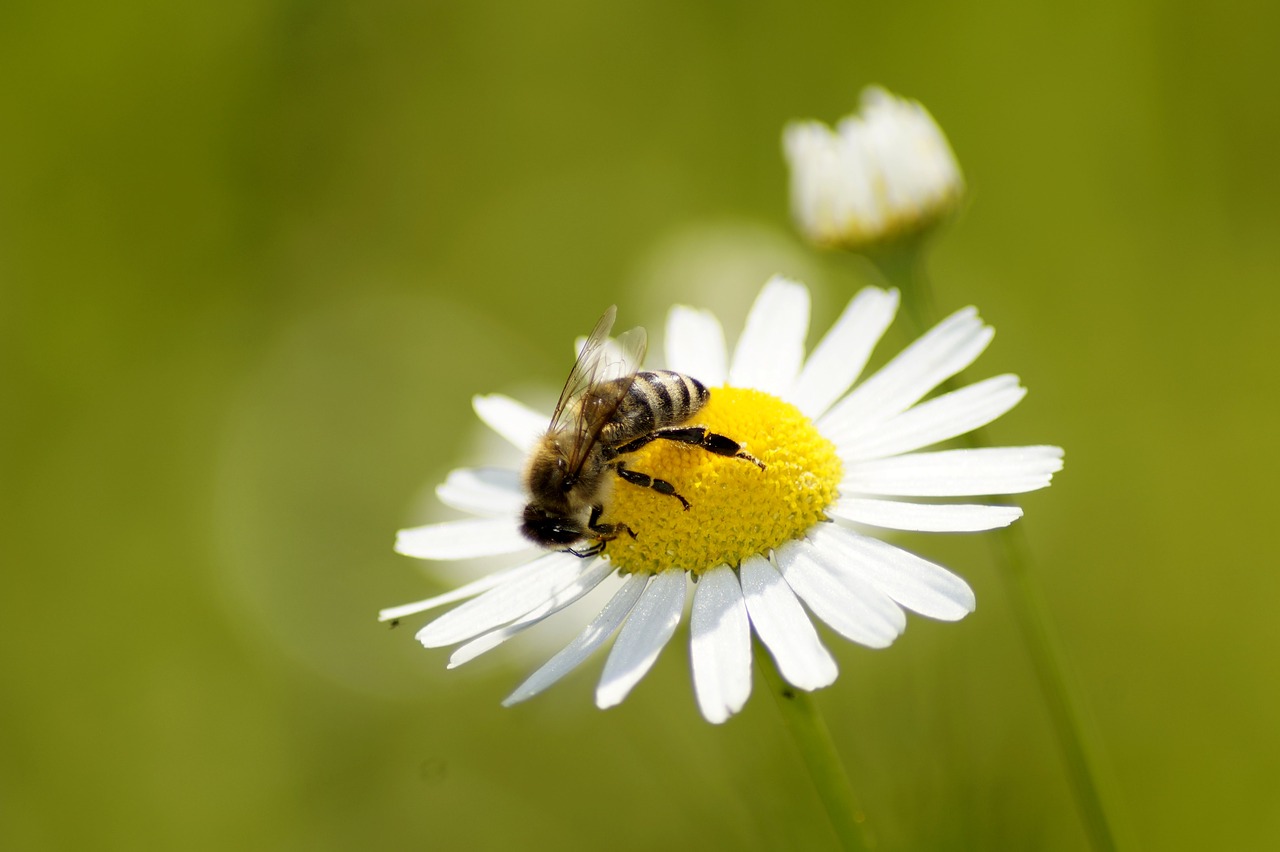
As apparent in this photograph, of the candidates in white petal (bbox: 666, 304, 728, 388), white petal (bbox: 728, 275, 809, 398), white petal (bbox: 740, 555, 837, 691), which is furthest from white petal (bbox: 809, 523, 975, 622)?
white petal (bbox: 666, 304, 728, 388)

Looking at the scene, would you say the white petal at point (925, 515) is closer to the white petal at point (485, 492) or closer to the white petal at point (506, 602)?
the white petal at point (506, 602)

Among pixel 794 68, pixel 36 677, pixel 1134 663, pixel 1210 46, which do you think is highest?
pixel 794 68

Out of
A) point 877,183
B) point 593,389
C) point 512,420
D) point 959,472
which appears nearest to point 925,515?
point 959,472

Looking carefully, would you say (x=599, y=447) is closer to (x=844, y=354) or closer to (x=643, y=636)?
(x=643, y=636)

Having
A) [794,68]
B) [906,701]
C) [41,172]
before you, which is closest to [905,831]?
[906,701]

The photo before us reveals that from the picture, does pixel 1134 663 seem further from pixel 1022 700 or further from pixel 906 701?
pixel 906 701

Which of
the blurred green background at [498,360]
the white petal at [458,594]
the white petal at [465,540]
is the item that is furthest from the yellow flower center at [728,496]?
the blurred green background at [498,360]
